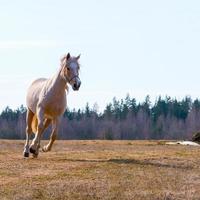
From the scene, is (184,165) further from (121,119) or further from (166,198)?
(121,119)

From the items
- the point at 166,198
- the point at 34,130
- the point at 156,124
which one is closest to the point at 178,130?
the point at 156,124

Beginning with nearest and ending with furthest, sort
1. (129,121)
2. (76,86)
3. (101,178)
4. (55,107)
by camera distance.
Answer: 1. (101,178)
2. (76,86)
3. (55,107)
4. (129,121)

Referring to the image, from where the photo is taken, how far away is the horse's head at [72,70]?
20.3m

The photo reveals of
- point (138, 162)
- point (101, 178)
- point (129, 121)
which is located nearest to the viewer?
point (101, 178)

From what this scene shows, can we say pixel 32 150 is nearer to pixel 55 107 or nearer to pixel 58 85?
pixel 55 107

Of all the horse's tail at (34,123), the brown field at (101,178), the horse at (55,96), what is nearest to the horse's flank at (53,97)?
the horse at (55,96)

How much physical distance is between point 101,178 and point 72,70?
5.16 m

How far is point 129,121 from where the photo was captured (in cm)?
15025

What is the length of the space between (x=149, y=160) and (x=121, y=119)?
13710cm

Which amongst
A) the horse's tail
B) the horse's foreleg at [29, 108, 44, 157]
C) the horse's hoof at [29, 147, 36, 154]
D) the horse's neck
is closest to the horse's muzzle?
the horse's neck

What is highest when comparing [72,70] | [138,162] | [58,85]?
[72,70]

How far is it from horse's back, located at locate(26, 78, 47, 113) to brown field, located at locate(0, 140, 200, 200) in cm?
207

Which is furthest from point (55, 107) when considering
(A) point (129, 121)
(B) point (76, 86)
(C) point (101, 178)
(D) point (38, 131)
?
(A) point (129, 121)

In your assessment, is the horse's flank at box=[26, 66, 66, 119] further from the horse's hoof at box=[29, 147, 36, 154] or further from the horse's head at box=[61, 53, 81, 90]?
the horse's hoof at box=[29, 147, 36, 154]
